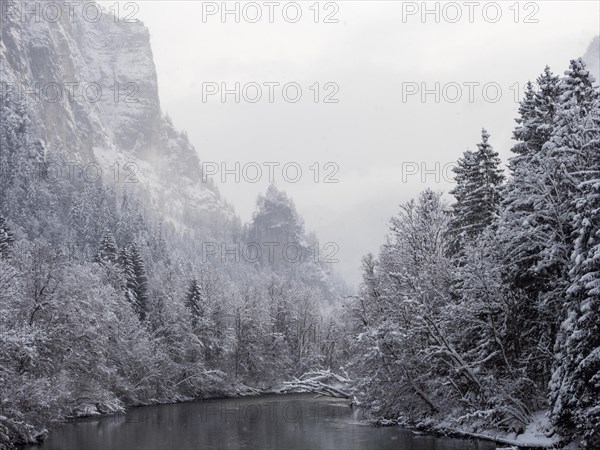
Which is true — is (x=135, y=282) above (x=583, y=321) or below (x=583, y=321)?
above

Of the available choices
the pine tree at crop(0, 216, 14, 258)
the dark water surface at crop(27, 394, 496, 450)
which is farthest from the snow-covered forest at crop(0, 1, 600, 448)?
the dark water surface at crop(27, 394, 496, 450)

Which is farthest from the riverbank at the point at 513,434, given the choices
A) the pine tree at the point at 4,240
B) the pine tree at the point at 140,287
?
the pine tree at the point at 140,287

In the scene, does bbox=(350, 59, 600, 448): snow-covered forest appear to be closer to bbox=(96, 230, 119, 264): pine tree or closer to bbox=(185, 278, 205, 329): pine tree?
bbox=(185, 278, 205, 329): pine tree

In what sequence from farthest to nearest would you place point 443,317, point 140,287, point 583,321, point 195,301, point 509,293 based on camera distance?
point 195,301 < point 140,287 < point 443,317 < point 509,293 < point 583,321

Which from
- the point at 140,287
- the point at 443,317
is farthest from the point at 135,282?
the point at 443,317

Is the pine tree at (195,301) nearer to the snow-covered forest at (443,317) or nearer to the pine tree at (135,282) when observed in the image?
the snow-covered forest at (443,317)

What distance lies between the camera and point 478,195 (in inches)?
1660

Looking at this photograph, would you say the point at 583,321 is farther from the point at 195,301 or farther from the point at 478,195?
the point at 195,301

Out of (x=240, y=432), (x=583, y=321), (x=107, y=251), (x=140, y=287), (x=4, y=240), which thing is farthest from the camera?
(x=107, y=251)

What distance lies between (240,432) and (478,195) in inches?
832

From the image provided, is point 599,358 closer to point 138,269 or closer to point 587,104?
point 587,104

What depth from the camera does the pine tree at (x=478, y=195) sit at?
41.3 meters

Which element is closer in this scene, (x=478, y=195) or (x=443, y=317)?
(x=443, y=317)

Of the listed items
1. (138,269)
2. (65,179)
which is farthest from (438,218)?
(65,179)
